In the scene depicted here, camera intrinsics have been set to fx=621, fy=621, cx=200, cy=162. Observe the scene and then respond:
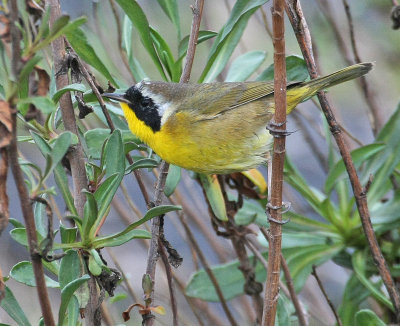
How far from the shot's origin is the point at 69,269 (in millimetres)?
1522

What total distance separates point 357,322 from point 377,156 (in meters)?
1.01

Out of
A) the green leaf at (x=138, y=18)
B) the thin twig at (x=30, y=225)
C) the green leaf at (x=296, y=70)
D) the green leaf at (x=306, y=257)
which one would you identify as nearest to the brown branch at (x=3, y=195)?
the thin twig at (x=30, y=225)

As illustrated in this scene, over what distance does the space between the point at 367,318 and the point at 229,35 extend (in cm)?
116

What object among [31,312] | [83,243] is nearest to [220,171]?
[83,243]

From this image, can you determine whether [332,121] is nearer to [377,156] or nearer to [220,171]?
[220,171]

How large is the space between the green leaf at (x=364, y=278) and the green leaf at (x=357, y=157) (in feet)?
1.04

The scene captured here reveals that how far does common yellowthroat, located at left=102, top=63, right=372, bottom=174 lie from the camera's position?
8.13ft

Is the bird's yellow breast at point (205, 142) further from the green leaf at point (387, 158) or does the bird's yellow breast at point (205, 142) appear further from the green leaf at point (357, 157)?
the green leaf at point (387, 158)

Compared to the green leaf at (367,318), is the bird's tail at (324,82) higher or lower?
higher

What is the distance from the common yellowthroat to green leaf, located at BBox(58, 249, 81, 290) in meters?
0.90

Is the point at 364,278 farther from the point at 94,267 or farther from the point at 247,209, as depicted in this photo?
the point at 94,267

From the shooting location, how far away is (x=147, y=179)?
3201mm

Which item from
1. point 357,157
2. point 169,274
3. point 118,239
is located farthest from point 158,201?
point 357,157

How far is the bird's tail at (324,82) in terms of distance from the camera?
248 centimetres
